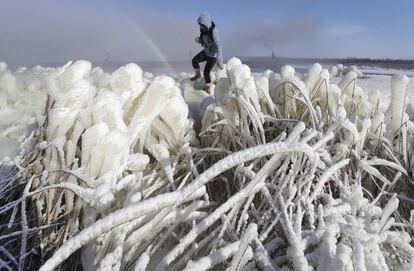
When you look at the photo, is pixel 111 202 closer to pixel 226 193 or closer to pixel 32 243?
pixel 32 243

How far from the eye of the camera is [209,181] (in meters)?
1.95

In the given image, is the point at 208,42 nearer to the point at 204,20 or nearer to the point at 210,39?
the point at 210,39

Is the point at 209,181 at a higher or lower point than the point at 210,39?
lower

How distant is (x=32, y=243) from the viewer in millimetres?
1590

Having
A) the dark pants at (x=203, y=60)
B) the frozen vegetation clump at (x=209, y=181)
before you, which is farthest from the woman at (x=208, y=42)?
the frozen vegetation clump at (x=209, y=181)

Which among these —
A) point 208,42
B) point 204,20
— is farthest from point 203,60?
point 204,20

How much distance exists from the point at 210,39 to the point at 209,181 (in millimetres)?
3581

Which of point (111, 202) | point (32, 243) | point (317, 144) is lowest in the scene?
point (32, 243)

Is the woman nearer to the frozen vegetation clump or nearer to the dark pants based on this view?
the dark pants

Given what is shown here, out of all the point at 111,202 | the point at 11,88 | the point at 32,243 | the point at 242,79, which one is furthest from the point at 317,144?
the point at 11,88

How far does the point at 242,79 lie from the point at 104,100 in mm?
716

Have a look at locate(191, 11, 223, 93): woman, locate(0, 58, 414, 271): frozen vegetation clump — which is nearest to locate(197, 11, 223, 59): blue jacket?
locate(191, 11, 223, 93): woman

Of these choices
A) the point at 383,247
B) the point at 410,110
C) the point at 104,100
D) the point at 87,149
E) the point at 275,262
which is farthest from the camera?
the point at 410,110

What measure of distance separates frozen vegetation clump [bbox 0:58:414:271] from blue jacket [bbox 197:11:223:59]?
288 cm
